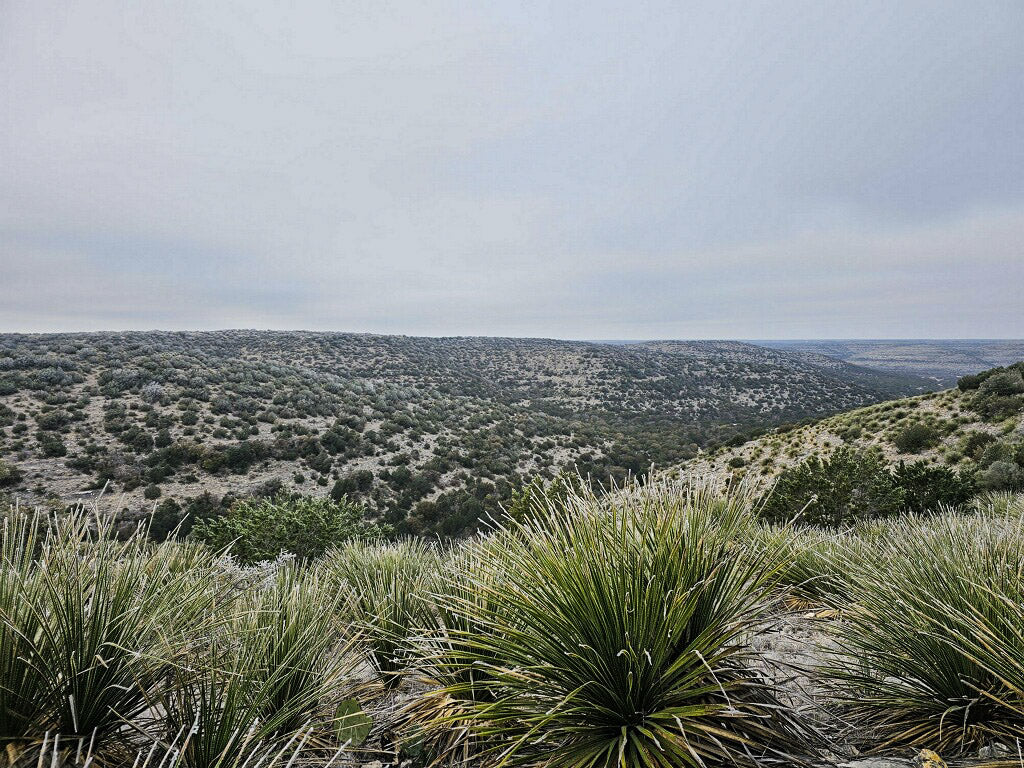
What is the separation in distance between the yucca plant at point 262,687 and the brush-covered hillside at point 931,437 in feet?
49.9

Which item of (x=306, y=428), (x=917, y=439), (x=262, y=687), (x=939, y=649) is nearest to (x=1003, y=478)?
(x=917, y=439)

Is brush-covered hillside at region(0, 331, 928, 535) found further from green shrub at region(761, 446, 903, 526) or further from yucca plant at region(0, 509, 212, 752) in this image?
green shrub at region(761, 446, 903, 526)

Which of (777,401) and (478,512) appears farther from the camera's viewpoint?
(777,401)

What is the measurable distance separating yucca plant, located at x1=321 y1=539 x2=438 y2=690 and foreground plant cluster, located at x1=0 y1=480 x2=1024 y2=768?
0.42 meters

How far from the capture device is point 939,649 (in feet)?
7.27

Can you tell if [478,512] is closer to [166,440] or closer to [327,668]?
[166,440]

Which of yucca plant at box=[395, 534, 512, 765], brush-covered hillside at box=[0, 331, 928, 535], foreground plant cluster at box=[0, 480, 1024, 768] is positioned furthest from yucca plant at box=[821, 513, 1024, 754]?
brush-covered hillside at box=[0, 331, 928, 535]

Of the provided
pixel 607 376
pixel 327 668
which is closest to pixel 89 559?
pixel 327 668

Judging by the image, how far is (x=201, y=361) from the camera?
3475cm

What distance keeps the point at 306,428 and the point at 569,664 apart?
84.8 ft

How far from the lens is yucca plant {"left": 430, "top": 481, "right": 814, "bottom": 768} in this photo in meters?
1.84

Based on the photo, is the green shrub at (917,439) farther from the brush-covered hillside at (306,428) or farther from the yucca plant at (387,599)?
the yucca plant at (387,599)

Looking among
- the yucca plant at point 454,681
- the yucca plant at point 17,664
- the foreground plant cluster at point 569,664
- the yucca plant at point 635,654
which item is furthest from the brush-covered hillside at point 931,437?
the yucca plant at point 17,664

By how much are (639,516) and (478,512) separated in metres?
18.5
